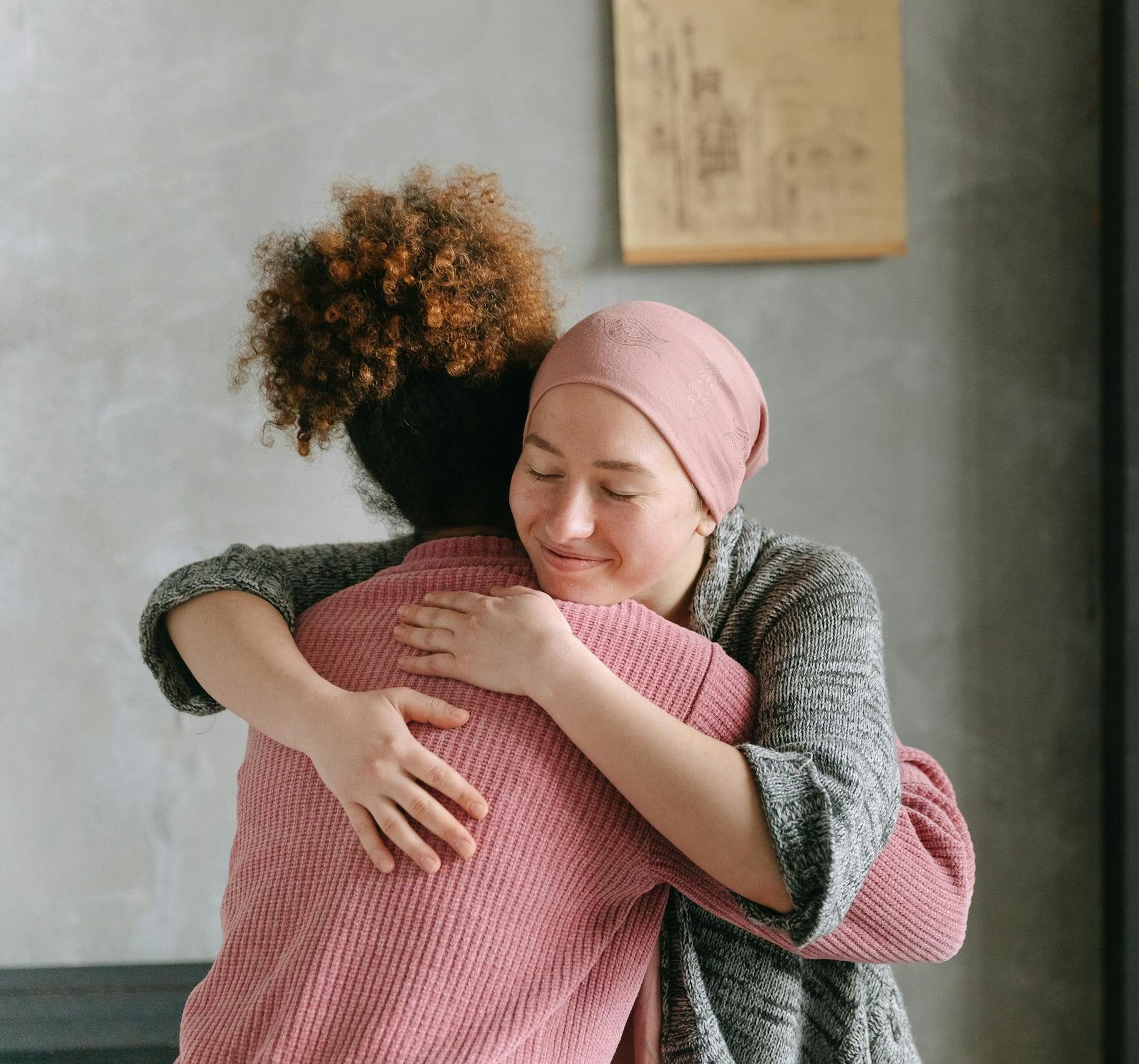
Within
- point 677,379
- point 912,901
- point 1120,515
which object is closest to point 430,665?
point 677,379

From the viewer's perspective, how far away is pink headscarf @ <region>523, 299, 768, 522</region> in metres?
1.00

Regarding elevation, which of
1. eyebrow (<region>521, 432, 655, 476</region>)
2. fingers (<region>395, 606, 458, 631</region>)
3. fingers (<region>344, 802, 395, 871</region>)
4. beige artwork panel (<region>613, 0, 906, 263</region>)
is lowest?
fingers (<region>344, 802, 395, 871</region>)

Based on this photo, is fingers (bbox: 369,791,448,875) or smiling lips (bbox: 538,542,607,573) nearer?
fingers (bbox: 369,791,448,875)

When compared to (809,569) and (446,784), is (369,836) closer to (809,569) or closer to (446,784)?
(446,784)

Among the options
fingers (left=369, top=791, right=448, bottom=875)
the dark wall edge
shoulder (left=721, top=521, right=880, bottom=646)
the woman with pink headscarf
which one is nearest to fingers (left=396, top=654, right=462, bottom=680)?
the woman with pink headscarf

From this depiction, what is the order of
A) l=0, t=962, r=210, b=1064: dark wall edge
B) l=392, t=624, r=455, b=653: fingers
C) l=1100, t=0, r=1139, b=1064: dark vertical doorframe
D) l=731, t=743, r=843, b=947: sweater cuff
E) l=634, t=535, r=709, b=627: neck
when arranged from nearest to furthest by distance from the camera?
1. l=731, t=743, r=843, b=947: sweater cuff
2. l=392, t=624, r=455, b=653: fingers
3. l=634, t=535, r=709, b=627: neck
4. l=1100, t=0, r=1139, b=1064: dark vertical doorframe
5. l=0, t=962, r=210, b=1064: dark wall edge

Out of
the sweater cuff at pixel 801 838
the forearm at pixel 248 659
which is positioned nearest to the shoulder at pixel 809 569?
the sweater cuff at pixel 801 838

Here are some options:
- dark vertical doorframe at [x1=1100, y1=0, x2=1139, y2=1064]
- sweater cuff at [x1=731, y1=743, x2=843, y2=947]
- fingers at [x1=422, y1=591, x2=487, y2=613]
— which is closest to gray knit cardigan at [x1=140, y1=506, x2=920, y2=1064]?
sweater cuff at [x1=731, y1=743, x2=843, y2=947]

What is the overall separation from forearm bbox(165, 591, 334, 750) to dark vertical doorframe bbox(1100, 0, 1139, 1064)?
1374 mm

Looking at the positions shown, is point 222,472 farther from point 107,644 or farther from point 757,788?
point 757,788

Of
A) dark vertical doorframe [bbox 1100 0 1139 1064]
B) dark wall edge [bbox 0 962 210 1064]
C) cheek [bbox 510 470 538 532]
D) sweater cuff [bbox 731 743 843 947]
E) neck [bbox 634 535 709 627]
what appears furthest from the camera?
dark wall edge [bbox 0 962 210 1064]

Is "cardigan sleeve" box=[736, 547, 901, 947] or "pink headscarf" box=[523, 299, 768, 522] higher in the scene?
"pink headscarf" box=[523, 299, 768, 522]

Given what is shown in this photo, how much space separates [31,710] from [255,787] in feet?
3.42

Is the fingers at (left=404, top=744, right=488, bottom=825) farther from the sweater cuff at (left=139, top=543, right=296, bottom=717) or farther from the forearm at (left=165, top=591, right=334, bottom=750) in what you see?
the sweater cuff at (left=139, top=543, right=296, bottom=717)
